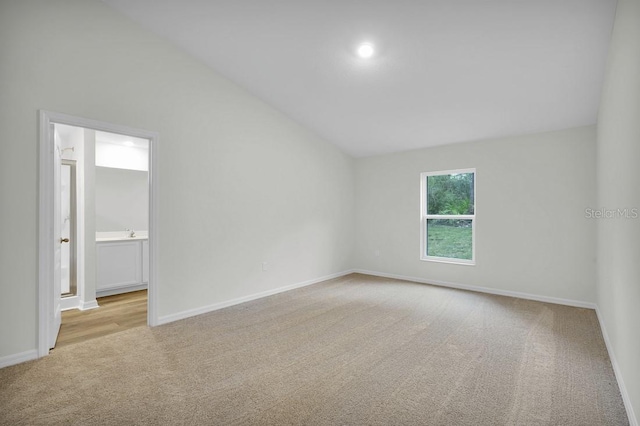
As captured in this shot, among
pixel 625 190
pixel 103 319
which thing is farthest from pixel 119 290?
pixel 625 190

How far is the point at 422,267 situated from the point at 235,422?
4.13m

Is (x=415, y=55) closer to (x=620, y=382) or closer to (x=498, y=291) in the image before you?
(x=620, y=382)

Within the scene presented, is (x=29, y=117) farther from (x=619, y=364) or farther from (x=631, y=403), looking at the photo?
(x=619, y=364)

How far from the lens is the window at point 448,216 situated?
16.1 feet

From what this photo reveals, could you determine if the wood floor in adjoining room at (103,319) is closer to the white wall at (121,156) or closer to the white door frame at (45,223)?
the white door frame at (45,223)

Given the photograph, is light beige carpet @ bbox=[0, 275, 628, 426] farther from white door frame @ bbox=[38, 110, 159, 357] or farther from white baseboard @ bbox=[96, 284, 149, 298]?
white baseboard @ bbox=[96, 284, 149, 298]

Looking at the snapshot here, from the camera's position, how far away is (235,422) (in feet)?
5.92

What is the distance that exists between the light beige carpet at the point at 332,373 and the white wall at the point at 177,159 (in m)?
0.64

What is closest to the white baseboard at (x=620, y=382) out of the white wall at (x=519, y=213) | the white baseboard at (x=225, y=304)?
the white wall at (x=519, y=213)

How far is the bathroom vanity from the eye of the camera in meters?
4.55

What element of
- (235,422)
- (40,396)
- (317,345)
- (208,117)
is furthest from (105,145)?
(235,422)

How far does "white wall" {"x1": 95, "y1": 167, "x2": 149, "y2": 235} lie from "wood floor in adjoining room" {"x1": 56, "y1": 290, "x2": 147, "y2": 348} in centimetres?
133

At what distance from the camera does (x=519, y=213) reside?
4.35 metres

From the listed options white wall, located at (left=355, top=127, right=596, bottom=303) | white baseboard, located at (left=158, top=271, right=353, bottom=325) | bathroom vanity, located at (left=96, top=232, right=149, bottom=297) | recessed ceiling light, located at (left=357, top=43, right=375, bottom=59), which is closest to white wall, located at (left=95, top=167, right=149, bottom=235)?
bathroom vanity, located at (left=96, top=232, right=149, bottom=297)
